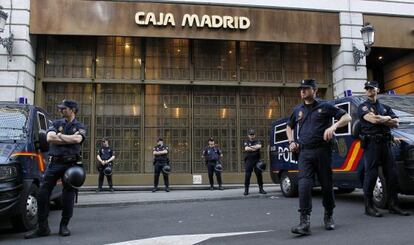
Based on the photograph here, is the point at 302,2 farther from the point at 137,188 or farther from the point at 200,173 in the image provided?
the point at 137,188

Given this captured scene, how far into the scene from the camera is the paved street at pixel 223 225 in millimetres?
5664

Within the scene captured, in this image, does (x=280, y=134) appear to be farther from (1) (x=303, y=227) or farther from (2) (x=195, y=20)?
(1) (x=303, y=227)

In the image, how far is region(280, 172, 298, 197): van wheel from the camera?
10.6 meters

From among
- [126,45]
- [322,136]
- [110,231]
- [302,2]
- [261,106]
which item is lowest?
[110,231]

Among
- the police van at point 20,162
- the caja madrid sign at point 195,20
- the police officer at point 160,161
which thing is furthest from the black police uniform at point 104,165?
the police van at point 20,162

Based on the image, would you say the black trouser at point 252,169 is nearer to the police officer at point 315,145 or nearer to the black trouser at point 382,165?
the black trouser at point 382,165

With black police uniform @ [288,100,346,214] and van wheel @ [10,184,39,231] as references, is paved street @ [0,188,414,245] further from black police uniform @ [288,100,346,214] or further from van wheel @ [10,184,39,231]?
black police uniform @ [288,100,346,214]

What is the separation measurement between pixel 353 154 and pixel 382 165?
1.66m

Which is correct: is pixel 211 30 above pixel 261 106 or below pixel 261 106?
above

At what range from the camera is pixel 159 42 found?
53.3 ft

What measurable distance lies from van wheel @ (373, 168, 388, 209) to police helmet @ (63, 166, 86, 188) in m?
4.52

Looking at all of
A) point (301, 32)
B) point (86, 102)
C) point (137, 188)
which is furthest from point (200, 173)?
point (301, 32)

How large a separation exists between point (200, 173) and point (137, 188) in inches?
90.4

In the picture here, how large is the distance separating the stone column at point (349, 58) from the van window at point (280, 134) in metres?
5.36
